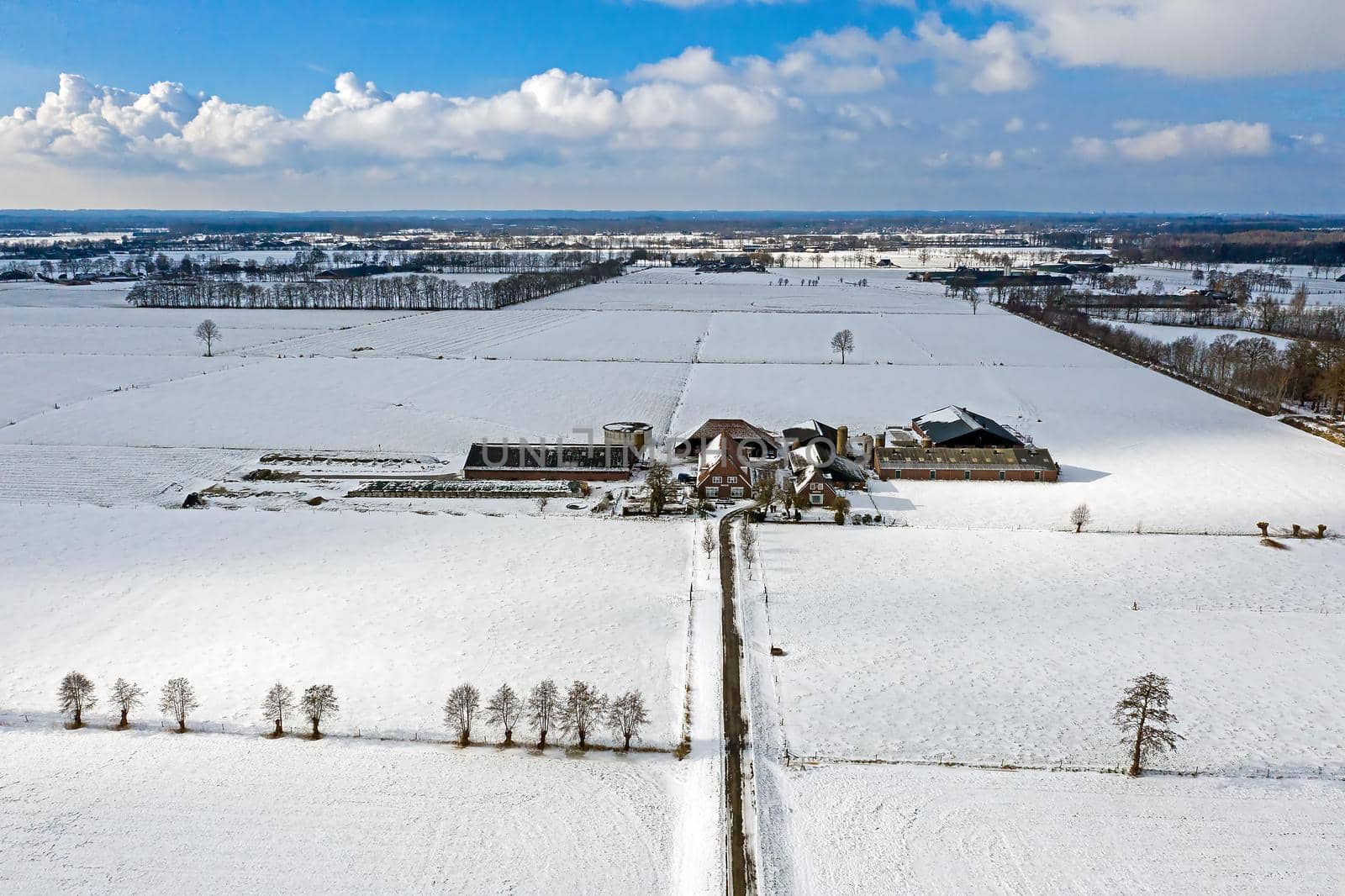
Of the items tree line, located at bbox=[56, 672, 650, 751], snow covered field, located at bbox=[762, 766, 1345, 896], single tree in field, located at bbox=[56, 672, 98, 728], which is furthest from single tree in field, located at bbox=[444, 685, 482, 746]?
single tree in field, located at bbox=[56, 672, 98, 728]

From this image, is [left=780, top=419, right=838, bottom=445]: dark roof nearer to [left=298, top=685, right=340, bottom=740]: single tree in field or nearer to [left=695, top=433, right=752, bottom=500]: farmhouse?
[left=695, top=433, right=752, bottom=500]: farmhouse

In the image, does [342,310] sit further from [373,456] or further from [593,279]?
[373,456]

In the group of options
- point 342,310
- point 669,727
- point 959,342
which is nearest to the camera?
point 669,727

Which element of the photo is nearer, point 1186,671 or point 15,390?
point 1186,671

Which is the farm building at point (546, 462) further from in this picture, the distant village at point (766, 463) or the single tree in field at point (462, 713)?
the single tree in field at point (462, 713)

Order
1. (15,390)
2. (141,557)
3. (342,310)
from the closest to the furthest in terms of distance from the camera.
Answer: (141,557) → (15,390) → (342,310)

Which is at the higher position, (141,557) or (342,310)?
(342,310)

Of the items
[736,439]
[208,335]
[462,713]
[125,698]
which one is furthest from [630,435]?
[208,335]

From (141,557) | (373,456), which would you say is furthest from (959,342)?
(141,557)
